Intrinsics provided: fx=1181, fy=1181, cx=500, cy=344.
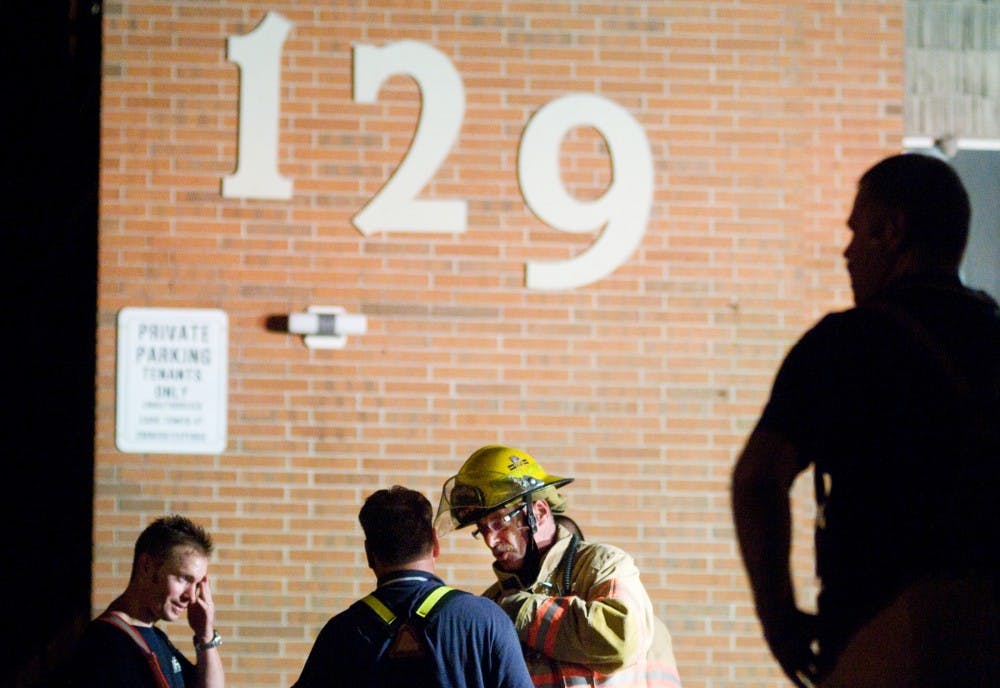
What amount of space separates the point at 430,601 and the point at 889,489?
177cm

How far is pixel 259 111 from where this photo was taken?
6594 mm

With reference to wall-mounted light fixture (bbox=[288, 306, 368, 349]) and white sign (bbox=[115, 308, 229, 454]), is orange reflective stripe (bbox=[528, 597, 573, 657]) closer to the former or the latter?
wall-mounted light fixture (bbox=[288, 306, 368, 349])

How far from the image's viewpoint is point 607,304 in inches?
262

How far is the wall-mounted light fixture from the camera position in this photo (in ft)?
21.2

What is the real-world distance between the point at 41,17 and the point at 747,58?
5.05 metres

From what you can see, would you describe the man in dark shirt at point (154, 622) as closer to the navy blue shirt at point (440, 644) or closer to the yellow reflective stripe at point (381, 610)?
the navy blue shirt at point (440, 644)

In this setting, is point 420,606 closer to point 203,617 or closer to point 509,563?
point 509,563

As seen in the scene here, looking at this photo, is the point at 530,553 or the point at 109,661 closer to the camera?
the point at 109,661

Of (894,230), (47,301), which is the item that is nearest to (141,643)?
(894,230)

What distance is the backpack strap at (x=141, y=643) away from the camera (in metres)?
3.89

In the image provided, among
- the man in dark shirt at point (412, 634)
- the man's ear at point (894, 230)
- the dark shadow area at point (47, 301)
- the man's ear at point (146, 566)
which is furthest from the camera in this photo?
the dark shadow area at point (47, 301)

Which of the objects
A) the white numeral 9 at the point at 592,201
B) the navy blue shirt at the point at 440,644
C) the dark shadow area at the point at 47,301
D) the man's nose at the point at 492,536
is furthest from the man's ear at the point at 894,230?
the dark shadow area at the point at 47,301

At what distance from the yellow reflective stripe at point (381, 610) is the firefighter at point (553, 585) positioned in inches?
24.3

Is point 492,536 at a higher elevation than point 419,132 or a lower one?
lower
